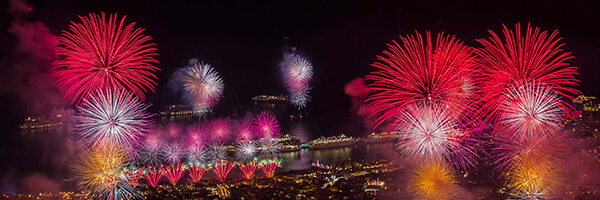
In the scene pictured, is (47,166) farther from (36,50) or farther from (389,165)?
(389,165)

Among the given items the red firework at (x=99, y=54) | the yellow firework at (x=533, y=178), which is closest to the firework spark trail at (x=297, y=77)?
the red firework at (x=99, y=54)

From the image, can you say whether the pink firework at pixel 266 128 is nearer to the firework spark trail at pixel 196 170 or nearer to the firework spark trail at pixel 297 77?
the firework spark trail at pixel 196 170

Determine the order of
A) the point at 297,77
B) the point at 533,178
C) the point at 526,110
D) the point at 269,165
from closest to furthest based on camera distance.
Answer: the point at 533,178
the point at 526,110
the point at 269,165
the point at 297,77

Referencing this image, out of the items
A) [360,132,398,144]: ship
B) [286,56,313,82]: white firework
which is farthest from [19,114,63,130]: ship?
[360,132,398,144]: ship

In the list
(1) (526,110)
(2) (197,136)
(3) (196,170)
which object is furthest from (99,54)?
(1) (526,110)

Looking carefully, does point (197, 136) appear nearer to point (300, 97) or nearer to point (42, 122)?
point (42, 122)

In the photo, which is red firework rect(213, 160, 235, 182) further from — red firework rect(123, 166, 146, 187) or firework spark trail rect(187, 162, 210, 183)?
red firework rect(123, 166, 146, 187)

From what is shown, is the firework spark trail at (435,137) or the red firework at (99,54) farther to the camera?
the firework spark trail at (435,137)
